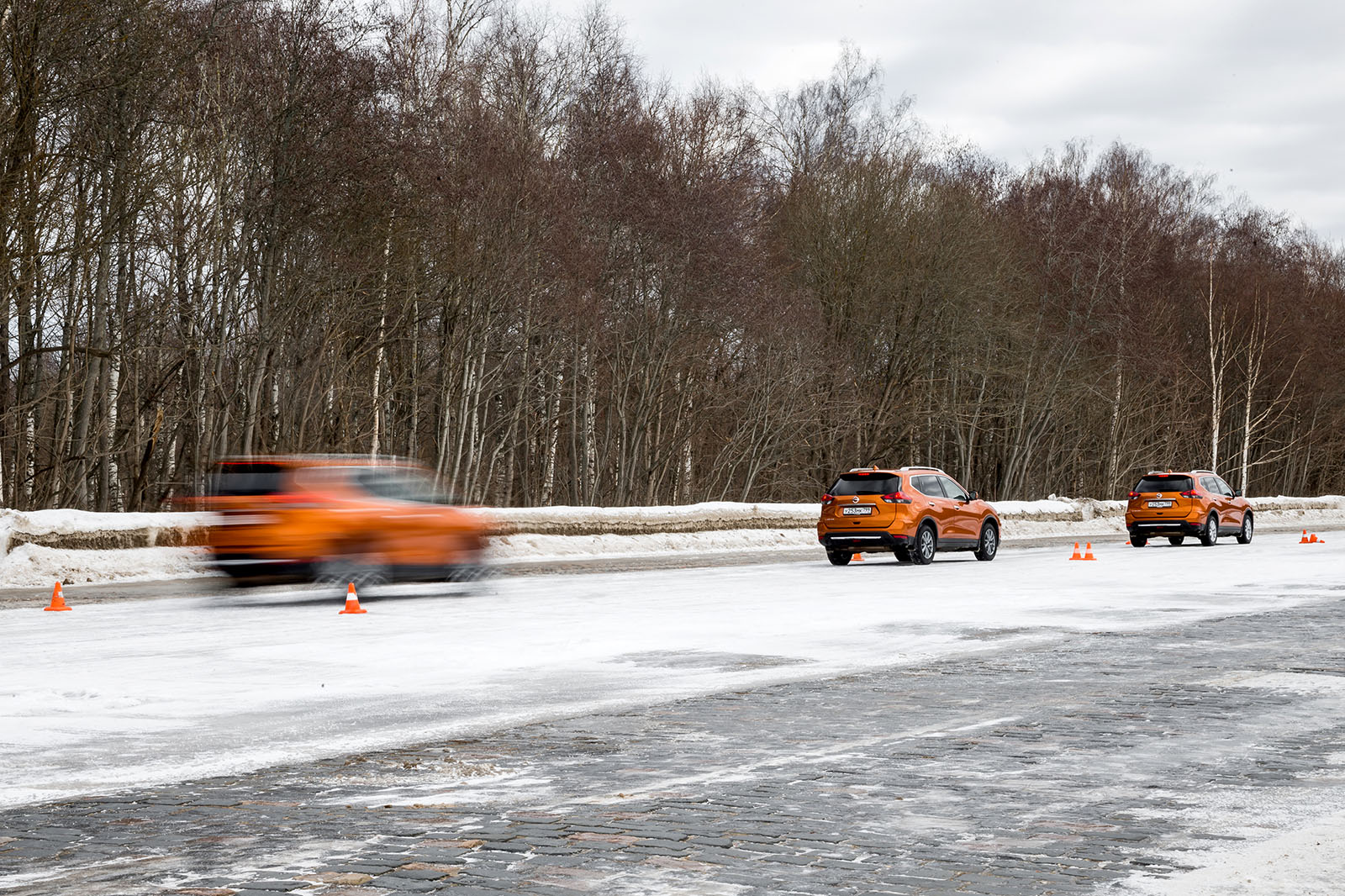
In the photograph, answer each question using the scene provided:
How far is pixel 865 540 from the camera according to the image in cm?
2672

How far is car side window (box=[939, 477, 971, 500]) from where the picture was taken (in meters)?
28.3

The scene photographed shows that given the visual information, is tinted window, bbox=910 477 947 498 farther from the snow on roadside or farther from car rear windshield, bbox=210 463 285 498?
car rear windshield, bbox=210 463 285 498

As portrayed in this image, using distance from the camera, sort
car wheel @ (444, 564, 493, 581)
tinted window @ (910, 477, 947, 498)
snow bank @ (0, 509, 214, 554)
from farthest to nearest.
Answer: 1. tinted window @ (910, 477, 947, 498)
2. snow bank @ (0, 509, 214, 554)
3. car wheel @ (444, 564, 493, 581)

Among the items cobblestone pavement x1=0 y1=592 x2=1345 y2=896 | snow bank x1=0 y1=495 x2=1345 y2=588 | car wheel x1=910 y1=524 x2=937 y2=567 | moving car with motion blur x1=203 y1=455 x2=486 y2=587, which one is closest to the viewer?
cobblestone pavement x1=0 y1=592 x2=1345 y2=896

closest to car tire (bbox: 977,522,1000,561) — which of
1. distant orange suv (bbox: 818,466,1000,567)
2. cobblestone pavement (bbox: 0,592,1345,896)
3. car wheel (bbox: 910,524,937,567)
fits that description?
distant orange suv (bbox: 818,466,1000,567)

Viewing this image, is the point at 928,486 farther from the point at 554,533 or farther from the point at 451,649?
the point at 451,649

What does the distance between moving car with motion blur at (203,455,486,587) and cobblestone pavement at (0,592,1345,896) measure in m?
8.56

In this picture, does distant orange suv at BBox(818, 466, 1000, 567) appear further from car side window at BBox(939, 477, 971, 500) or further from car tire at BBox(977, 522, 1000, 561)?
car tire at BBox(977, 522, 1000, 561)

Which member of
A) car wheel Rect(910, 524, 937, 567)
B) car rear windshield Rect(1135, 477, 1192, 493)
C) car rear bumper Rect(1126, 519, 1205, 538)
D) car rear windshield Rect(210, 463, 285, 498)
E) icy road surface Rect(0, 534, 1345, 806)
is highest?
car rear windshield Rect(1135, 477, 1192, 493)

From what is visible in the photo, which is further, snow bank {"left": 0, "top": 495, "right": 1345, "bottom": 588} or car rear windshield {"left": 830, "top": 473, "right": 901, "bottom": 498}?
car rear windshield {"left": 830, "top": 473, "right": 901, "bottom": 498}

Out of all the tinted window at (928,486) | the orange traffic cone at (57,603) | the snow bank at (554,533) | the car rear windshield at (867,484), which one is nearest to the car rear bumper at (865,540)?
the car rear windshield at (867,484)

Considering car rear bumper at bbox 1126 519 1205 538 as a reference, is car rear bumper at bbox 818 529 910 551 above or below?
below

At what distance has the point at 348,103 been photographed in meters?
32.8

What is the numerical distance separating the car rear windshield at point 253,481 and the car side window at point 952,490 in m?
14.1
